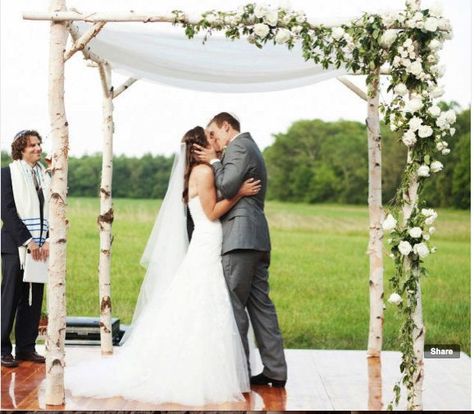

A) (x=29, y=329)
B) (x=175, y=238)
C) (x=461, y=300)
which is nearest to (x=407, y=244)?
(x=175, y=238)

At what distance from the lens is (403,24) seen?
17.2 feet

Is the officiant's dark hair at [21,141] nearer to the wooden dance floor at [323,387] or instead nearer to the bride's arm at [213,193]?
the bride's arm at [213,193]

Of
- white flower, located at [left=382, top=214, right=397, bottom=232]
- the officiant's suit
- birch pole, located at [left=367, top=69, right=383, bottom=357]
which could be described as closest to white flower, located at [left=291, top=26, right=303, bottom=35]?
white flower, located at [left=382, top=214, right=397, bottom=232]

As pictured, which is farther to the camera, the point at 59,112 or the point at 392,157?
the point at 392,157

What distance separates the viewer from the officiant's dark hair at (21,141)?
22.0ft

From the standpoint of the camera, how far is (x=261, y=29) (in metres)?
5.33

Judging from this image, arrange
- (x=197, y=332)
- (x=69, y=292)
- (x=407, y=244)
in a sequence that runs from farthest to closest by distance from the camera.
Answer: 1. (x=69, y=292)
2. (x=197, y=332)
3. (x=407, y=244)

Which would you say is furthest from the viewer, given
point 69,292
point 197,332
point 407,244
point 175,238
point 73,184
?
point 73,184

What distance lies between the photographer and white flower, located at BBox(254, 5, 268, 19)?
5.34m

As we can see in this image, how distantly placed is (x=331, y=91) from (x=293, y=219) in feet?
6.78

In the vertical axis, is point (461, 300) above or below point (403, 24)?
below

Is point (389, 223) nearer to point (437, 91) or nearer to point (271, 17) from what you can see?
point (437, 91)

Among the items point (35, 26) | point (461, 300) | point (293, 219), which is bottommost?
point (461, 300)

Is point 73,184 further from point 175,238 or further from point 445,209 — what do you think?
point 175,238
